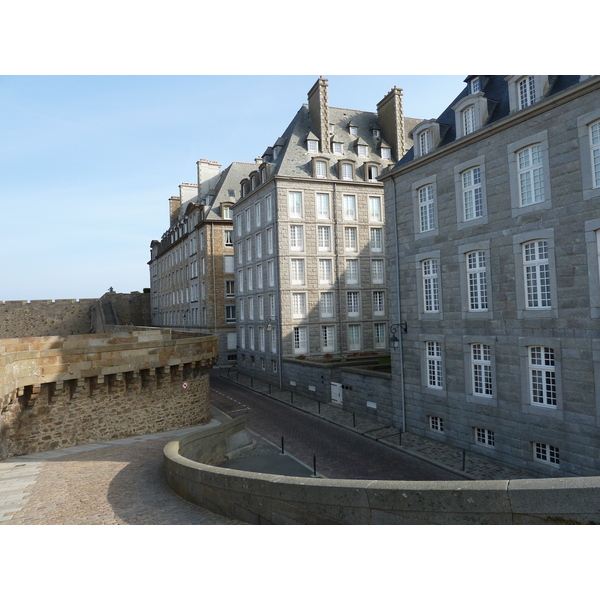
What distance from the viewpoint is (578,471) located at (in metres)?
12.7

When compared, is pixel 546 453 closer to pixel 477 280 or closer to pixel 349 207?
pixel 477 280

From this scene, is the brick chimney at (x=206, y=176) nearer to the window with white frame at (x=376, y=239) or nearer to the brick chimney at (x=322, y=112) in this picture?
the brick chimney at (x=322, y=112)

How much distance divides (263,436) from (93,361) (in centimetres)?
770

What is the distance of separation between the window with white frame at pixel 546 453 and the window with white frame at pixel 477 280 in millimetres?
4602

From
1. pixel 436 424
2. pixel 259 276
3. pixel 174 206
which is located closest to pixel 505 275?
pixel 436 424

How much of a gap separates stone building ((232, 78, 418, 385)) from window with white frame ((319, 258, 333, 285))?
0.07 meters

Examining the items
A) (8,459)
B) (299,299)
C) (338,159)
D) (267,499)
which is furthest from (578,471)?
(338,159)

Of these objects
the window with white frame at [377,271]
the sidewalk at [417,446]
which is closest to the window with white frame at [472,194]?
the sidewalk at [417,446]

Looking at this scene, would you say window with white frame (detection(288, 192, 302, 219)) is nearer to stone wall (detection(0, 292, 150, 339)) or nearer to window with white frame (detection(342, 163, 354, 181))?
window with white frame (detection(342, 163, 354, 181))

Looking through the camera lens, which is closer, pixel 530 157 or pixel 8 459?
pixel 8 459

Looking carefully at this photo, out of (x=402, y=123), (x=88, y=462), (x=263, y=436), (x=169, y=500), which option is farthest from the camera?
(x=402, y=123)

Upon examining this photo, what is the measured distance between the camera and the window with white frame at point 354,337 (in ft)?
108

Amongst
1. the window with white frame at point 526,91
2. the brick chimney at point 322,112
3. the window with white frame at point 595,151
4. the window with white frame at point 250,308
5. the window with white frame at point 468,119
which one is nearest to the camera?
the window with white frame at point 595,151

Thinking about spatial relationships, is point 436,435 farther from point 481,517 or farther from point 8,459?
point 8,459
